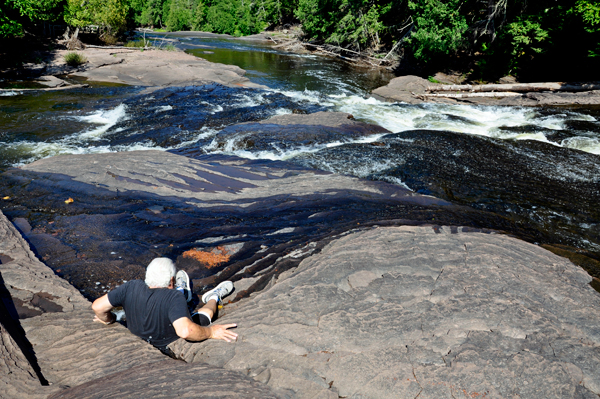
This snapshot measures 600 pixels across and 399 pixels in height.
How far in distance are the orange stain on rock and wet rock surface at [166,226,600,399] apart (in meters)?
1.04

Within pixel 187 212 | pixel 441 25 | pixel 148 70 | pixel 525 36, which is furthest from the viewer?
pixel 148 70

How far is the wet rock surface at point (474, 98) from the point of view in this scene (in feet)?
54.0

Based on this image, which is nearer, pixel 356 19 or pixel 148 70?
pixel 148 70

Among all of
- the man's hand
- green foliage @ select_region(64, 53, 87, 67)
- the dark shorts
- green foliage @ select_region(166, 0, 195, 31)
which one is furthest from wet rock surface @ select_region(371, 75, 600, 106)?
green foliage @ select_region(166, 0, 195, 31)

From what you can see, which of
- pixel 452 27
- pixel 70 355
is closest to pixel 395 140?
pixel 70 355

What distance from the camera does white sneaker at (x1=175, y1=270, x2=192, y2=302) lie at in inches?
158

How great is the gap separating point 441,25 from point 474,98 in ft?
22.4

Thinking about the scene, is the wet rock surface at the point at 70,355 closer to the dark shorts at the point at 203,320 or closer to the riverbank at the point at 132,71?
the dark shorts at the point at 203,320

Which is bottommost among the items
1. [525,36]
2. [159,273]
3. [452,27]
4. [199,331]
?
[199,331]

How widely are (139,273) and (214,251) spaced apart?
978mm

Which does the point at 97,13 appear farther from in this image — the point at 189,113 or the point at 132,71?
the point at 189,113

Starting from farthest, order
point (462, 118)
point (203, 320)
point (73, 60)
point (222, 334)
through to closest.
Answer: point (73, 60) → point (462, 118) → point (203, 320) → point (222, 334)

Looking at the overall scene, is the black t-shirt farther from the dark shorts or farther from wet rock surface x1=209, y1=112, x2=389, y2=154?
wet rock surface x1=209, y1=112, x2=389, y2=154

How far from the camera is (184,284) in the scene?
411 centimetres
